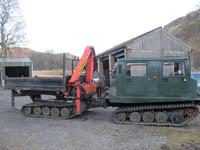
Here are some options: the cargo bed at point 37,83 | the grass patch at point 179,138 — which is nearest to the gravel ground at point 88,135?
the grass patch at point 179,138

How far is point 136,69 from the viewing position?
6.12 m

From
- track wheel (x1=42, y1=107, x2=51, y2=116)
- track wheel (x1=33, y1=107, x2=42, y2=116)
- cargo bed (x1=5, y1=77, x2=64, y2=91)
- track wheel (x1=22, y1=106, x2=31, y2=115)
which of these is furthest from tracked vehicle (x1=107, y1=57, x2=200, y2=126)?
track wheel (x1=22, y1=106, x2=31, y2=115)

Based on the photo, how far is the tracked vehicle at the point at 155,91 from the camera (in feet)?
18.9

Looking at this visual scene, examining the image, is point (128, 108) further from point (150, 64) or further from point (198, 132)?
point (198, 132)

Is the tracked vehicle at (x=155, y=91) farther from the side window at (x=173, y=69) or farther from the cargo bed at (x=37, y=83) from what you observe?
the cargo bed at (x=37, y=83)

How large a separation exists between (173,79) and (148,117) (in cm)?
Answer: 160

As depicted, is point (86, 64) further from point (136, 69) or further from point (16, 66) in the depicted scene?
point (16, 66)

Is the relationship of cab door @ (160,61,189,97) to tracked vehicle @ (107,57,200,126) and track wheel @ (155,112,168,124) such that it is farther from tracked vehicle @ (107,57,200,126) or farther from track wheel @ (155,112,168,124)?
track wheel @ (155,112,168,124)

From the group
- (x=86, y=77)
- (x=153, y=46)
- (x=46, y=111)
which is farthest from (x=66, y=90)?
(x=153, y=46)

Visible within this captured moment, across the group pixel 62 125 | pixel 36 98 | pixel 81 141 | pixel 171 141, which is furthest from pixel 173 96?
pixel 36 98

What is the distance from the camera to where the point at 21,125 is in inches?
247

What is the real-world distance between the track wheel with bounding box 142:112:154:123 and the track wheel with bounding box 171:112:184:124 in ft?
2.29

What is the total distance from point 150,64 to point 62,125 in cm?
390

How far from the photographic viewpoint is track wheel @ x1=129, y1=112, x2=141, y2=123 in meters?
6.14
